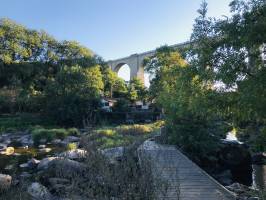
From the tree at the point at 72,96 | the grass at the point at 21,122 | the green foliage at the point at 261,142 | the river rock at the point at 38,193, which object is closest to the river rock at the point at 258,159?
the green foliage at the point at 261,142

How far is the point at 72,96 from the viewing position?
29.5 meters

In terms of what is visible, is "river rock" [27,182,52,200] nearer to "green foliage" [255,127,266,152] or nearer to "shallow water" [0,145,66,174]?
"green foliage" [255,127,266,152]

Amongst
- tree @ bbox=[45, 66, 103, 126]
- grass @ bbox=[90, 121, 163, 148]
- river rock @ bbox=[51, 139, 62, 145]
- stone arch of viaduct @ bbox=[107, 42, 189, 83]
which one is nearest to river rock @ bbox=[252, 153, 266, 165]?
grass @ bbox=[90, 121, 163, 148]

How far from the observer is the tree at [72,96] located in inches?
1142

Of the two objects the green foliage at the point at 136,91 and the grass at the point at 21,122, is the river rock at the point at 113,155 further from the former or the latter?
the green foliage at the point at 136,91

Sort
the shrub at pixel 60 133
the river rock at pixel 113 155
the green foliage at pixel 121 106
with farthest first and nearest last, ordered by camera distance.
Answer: the green foliage at pixel 121 106 < the shrub at pixel 60 133 < the river rock at pixel 113 155

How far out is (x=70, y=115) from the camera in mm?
28750

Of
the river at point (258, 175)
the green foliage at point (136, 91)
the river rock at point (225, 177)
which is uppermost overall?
the green foliage at point (136, 91)

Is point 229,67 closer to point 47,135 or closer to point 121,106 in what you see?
point 47,135

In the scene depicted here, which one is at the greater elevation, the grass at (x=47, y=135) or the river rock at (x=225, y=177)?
the grass at (x=47, y=135)

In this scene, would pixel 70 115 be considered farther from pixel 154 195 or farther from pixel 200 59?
pixel 154 195

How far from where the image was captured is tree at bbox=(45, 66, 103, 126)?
95.2 feet

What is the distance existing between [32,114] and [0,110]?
366 cm

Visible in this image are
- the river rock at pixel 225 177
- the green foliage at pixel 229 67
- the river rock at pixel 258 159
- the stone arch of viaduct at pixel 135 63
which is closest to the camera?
the green foliage at pixel 229 67
